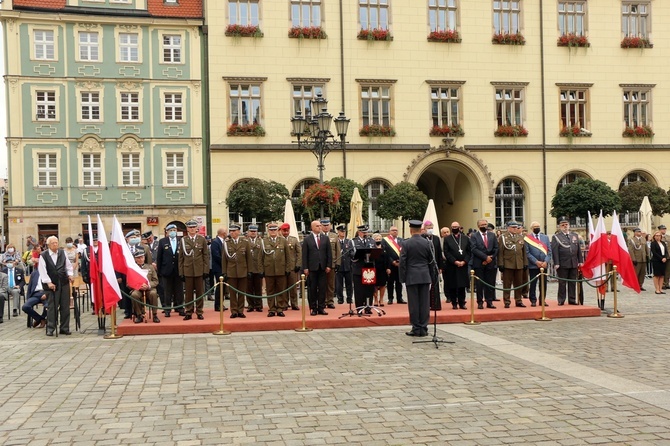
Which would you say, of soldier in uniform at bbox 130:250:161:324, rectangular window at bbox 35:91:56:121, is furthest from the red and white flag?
rectangular window at bbox 35:91:56:121

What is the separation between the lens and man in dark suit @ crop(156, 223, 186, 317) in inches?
628

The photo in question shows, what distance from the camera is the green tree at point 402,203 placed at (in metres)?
33.5

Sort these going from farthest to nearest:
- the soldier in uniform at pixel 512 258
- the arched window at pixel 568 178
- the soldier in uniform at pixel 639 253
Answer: the arched window at pixel 568 178, the soldier in uniform at pixel 639 253, the soldier in uniform at pixel 512 258

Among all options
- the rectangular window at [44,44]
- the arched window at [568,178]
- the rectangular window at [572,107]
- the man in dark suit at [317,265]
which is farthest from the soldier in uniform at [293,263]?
the rectangular window at [572,107]

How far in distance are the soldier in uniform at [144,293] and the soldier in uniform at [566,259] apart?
9010 millimetres

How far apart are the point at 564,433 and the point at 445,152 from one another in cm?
3188

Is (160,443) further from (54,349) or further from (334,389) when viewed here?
(54,349)

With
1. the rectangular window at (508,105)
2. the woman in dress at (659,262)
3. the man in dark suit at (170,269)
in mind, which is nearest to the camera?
the man in dark suit at (170,269)

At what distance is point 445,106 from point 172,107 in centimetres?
1387

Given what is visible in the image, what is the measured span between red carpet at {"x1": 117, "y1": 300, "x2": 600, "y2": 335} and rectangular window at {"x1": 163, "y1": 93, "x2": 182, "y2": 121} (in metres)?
21.6

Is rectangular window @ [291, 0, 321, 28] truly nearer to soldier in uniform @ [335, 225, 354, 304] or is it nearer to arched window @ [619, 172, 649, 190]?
arched window @ [619, 172, 649, 190]

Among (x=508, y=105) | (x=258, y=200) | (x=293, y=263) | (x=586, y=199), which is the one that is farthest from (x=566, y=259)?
(x=508, y=105)

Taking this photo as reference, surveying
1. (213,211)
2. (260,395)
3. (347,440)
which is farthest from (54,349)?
(213,211)

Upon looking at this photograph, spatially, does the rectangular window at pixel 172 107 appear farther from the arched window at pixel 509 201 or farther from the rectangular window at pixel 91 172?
the arched window at pixel 509 201
